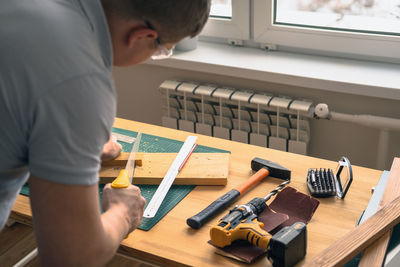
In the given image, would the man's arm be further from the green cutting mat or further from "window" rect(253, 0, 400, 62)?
"window" rect(253, 0, 400, 62)

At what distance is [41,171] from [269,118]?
1475mm

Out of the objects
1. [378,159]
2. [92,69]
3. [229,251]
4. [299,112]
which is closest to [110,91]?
[92,69]

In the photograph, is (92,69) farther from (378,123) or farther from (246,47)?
(246,47)

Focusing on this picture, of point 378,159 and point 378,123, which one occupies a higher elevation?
point 378,123

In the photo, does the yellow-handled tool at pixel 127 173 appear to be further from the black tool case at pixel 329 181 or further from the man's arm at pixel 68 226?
the black tool case at pixel 329 181

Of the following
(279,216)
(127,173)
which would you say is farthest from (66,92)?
(279,216)

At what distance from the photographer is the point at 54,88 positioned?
0.73 m

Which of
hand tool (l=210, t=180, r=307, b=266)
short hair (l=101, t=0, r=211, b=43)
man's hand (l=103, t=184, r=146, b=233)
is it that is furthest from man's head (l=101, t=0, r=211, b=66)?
hand tool (l=210, t=180, r=307, b=266)

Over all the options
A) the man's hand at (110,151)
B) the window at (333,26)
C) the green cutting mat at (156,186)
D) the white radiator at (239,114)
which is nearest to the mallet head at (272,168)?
the green cutting mat at (156,186)

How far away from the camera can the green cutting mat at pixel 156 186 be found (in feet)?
4.34

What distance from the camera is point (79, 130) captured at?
0.76 m

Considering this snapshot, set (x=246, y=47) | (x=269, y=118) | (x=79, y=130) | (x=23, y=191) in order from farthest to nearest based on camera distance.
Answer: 1. (x=246, y=47)
2. (x=269, y=118)
3. (x=23, y=191)
4. (x=79, y=130)

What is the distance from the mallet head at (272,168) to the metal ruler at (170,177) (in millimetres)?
209

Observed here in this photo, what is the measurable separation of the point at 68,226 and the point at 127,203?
1.08ft
